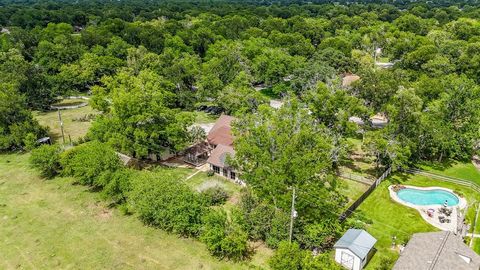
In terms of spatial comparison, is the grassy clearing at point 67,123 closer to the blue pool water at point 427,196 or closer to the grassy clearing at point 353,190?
the grassy clearing at point 353,190

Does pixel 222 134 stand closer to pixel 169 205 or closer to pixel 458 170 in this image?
pixel 169 205

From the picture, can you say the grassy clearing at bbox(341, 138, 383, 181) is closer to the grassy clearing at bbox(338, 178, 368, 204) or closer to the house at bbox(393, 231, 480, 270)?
the grassy clearing at bbox(338, 178, 368, 204)

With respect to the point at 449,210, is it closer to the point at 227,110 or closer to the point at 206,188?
the point at 206,188

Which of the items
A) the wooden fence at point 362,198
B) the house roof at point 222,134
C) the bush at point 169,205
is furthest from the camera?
the house roof at point 222,134

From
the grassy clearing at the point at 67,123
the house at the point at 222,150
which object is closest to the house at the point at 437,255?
the house at the point at 222,150

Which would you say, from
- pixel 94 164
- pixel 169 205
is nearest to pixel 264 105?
pixel 169 205

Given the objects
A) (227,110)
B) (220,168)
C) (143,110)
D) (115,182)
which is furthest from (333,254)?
(227,110)
